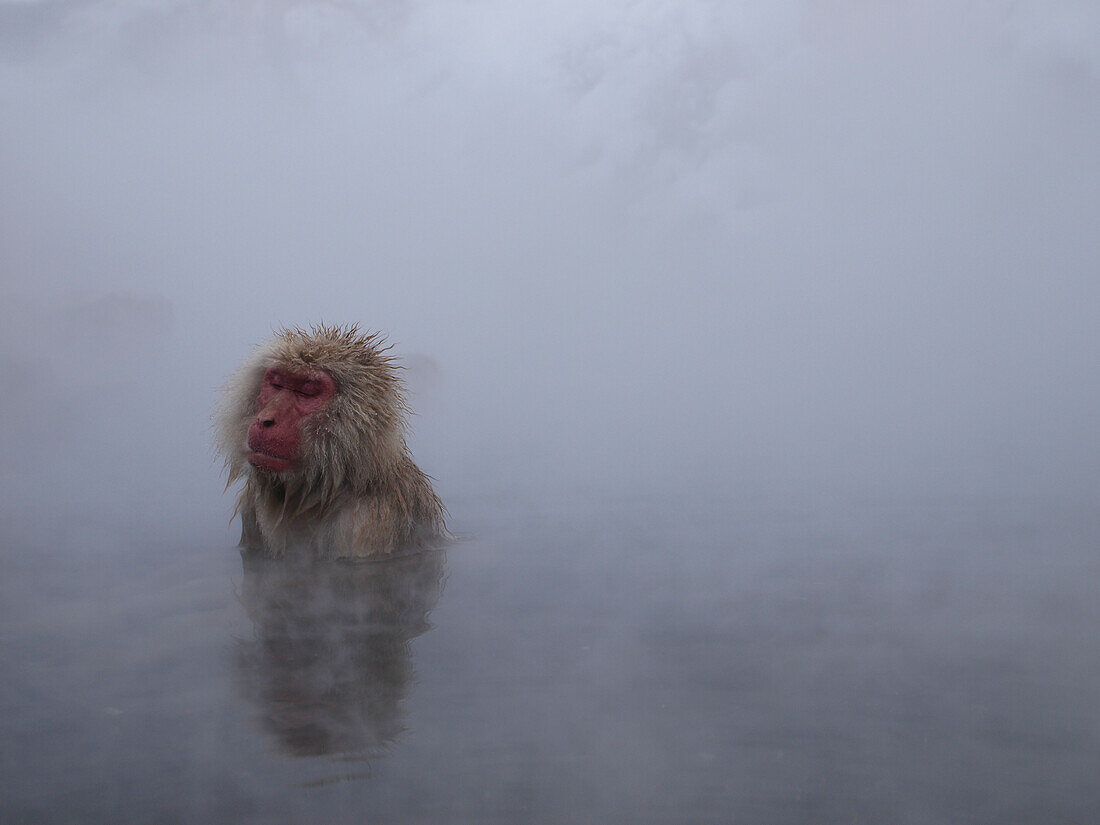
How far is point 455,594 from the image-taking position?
3088 mm

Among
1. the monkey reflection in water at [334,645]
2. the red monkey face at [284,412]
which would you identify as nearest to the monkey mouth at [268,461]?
the red monkey face at [284,412]

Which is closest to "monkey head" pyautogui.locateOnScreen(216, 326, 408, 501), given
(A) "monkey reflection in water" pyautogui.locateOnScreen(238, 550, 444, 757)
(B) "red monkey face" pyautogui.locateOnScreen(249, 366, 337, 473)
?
(B) "red monkey face" pyautogui.locateOnScreen(249, 366, 337, 473)

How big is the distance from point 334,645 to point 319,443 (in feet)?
3.69

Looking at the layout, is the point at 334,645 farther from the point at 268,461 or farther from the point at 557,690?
the point at 268,461

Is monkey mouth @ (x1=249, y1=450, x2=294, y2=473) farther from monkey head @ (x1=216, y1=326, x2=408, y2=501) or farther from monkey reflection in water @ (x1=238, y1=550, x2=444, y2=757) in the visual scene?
monkey reflection in water @ (x1=238, y1=550, x2=444, y2=757)

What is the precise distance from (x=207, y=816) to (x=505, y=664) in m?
0.94

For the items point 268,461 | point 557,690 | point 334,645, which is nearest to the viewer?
point 557,690

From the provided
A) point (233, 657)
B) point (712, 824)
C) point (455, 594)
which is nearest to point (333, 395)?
point (455, 594)

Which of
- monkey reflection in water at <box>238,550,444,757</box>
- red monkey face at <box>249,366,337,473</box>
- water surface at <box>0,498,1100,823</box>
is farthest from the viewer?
red monkey face at <box>249,366,337,473</box>

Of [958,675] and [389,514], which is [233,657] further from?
[958,675]

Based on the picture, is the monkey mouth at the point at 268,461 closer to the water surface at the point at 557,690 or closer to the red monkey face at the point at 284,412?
the red monkey face at the point at 284,412

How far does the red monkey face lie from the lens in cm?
313

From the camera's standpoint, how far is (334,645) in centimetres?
236

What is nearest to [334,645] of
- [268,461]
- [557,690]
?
[557,690]
